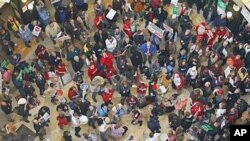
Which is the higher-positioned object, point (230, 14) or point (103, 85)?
point (230, 14)

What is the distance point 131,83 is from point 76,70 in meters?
2.38

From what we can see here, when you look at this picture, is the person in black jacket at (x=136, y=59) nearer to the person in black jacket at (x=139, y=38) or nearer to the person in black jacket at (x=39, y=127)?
the person in black jacket at (x=139, y=38)

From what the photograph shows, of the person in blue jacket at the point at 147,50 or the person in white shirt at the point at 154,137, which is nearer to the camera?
the person in white shirt at the point at 154,137

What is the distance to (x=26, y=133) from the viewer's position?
2544 centimetres

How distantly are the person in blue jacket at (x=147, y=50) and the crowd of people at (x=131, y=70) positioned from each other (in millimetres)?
41

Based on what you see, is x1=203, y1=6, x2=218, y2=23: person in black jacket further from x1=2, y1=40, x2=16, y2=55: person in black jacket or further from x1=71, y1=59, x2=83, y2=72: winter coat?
x1=2, y1=40, x2=16, y2=55: person in black jacket

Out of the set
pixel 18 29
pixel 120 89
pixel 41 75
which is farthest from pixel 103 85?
pixel 18 29

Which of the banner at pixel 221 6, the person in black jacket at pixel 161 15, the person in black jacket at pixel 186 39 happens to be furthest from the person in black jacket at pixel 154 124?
the banner at pixel 221 6

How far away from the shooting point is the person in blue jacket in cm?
2653

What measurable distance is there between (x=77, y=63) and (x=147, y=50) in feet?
9.54

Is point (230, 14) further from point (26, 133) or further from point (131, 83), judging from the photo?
point (26, 133)

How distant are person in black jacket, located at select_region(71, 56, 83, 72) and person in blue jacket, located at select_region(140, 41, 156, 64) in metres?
2.55

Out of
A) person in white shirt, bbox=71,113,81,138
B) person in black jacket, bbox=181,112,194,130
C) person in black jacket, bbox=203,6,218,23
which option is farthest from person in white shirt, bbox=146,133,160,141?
person in black jacket, bbox=203,6,218,23

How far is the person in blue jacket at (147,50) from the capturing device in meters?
26.5
